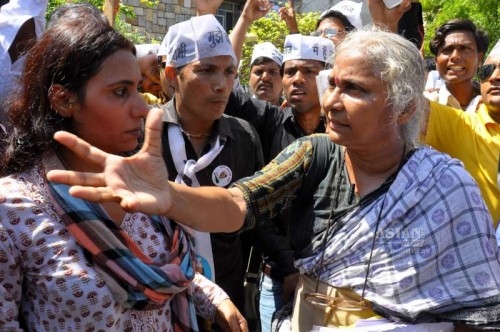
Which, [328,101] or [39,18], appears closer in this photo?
[328,101]

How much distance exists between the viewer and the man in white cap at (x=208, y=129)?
3.21 metres

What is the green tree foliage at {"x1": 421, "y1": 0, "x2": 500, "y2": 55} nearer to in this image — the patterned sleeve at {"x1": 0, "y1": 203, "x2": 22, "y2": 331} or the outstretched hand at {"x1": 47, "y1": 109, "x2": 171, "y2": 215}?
the outstretched hand at {"x1": 47, "y1": 109, "x2": 171, "y2": 215}

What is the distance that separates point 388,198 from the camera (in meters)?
2.37

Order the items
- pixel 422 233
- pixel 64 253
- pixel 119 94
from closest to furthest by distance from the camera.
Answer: pixel 64 253 → pixel 119 94 → pixel 422 233

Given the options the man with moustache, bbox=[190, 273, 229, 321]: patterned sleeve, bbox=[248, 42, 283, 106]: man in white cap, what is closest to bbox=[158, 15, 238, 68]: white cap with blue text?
bbox=[190, 273, 229, 321]: patterned sleeve

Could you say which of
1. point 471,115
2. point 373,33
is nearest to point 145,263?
point 373,33

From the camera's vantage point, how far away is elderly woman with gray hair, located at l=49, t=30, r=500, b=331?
91.4 inches

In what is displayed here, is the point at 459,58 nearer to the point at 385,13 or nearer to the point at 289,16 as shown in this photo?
the point at 385,13

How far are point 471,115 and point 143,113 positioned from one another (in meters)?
2.36

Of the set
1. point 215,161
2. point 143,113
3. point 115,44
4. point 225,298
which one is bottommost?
point 225,298

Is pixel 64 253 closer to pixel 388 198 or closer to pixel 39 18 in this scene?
pixel 388 198

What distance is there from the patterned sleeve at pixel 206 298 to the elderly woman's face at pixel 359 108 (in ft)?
2.30

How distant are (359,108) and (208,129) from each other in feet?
3.79

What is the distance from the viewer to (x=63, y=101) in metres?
2.06
